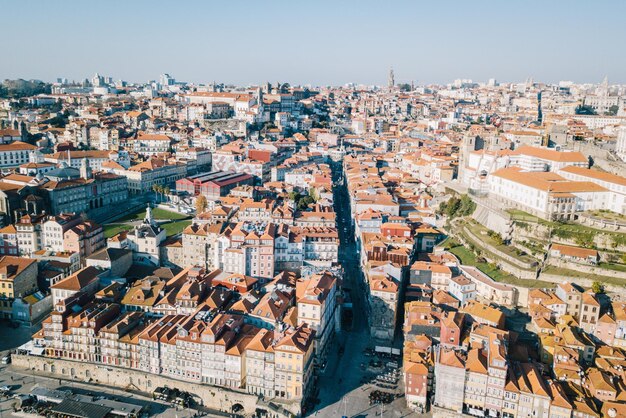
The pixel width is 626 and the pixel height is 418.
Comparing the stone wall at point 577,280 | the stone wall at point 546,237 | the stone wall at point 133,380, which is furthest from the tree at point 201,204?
the stone wall at point 577,280

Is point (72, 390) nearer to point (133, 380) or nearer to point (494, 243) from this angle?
point (133, 380)

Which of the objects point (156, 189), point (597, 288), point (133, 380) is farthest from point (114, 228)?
point (597, 288)

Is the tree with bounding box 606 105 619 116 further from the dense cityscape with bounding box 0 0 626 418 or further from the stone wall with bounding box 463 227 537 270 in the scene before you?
the stone wall with bounding box 463 227 537 270

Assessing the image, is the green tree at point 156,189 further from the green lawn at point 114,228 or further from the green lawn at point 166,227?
the green lawn at point 114,228

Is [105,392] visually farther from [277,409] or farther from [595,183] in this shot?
[595,183]

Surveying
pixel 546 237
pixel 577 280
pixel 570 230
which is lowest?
pixel 577 280

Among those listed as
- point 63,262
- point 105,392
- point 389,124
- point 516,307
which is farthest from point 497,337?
point 389,124
